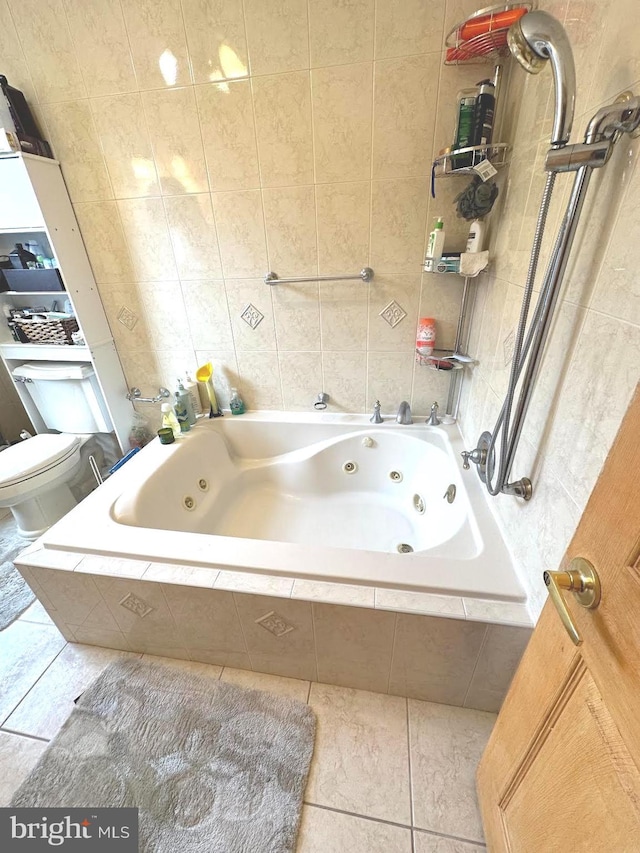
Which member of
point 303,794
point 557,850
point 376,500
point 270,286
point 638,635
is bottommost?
point 303,794

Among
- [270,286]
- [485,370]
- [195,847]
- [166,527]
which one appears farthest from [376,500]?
[195,847]

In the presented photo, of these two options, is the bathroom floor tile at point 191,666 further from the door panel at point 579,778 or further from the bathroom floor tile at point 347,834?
the door panel at point 579,778

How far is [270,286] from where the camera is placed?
1.57 m

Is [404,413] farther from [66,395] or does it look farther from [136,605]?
[66,395]

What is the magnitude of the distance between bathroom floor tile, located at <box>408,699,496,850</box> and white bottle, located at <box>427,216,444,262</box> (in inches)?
61.0

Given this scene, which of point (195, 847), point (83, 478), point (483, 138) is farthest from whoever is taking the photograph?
point (83, 478)

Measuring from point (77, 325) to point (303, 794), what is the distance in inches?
78.9

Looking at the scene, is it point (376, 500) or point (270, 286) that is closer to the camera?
point (270, 286)

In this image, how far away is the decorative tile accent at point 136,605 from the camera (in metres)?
1.09

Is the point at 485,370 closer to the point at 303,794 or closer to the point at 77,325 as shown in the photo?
the point at 303,794

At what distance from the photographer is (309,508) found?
1.73 m

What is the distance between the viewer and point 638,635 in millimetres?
399

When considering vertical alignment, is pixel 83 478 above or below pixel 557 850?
below

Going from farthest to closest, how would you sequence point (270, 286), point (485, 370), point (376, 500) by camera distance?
point (376, 500)
point (270, 286)
point (485, 370)
